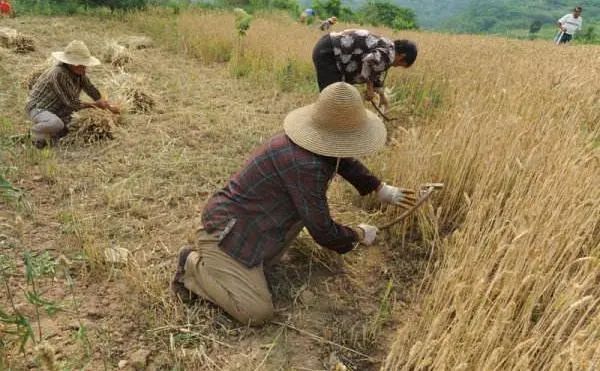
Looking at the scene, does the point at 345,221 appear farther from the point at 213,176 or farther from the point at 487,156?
the point at 213,176

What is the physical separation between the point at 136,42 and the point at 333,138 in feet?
22.9

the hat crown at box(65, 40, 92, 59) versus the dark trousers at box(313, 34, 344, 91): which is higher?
the dark trousers at box(313, 34, 344, 91)

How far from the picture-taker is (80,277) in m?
2.26

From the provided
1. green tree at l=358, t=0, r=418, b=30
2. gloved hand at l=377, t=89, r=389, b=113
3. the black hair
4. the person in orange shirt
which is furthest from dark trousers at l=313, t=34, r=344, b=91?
green tree at l=358, t=0, r=418, b=30

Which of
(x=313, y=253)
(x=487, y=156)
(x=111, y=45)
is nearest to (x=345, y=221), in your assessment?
(x=313, y=253)

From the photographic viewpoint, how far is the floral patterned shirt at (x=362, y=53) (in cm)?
308

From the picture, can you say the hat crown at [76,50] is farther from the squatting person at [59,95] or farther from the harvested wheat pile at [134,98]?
the harvested wheat pile at [134,98]

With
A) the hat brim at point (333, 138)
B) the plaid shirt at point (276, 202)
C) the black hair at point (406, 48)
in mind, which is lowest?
the plaid shirt at point (276, 202)

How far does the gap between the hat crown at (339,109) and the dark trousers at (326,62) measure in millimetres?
1543

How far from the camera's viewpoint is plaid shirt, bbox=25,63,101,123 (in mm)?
3670

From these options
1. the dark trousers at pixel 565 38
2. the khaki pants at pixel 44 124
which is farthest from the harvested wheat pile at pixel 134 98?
the dark trousers at pixel 565 38

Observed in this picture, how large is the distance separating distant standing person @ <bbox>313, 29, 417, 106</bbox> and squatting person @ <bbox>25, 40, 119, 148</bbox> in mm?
1963

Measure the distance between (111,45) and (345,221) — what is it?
18.7 ft

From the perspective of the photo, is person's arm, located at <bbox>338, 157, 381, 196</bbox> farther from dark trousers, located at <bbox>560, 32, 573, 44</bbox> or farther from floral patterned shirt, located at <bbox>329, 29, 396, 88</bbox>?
dark trousers, located at <bbox>560, 32, 573, 44</bbox>
